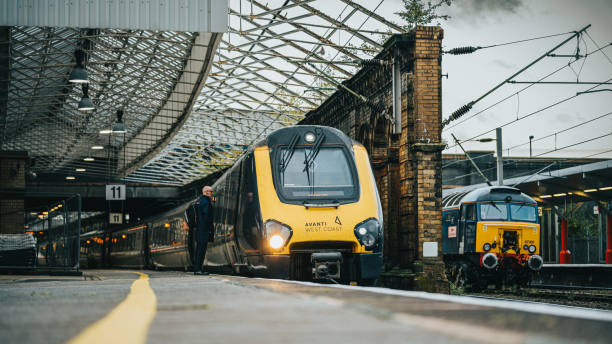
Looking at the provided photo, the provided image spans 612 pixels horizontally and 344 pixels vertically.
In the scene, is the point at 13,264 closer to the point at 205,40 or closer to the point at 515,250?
the point at 205,40

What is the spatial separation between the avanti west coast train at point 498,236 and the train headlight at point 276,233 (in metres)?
9.91

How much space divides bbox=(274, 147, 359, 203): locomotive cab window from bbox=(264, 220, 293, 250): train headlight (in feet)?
1.77

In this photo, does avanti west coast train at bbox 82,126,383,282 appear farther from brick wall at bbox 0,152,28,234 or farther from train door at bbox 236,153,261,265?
brick wall at bbox 0,152,28,234

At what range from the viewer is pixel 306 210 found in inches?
467

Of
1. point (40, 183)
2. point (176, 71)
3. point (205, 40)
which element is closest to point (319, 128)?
point (205, 40)

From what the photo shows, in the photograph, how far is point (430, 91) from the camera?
17.3m

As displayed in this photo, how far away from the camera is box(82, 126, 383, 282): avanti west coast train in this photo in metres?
11.7

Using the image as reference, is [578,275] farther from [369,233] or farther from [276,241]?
[276,241]

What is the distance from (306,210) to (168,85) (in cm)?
Answer: 1650

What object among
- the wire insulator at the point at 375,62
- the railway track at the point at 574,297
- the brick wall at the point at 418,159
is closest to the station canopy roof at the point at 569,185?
the railway track at the point at 574,297

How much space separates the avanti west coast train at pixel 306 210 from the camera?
460 inches

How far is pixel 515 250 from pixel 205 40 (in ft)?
34.8

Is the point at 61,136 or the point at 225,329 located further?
the point at 61,136

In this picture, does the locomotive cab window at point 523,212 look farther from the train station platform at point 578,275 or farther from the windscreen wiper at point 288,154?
the windscreen wiper at point 288,154
